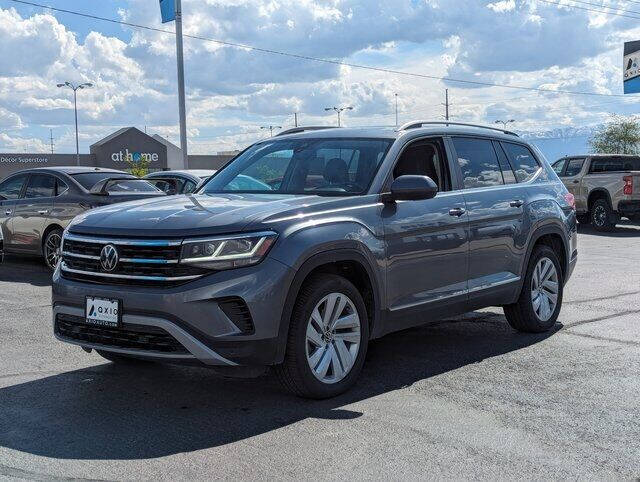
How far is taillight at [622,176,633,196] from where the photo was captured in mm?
19531

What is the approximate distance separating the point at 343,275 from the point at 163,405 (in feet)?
4.89

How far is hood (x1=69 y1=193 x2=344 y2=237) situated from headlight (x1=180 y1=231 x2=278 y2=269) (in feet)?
0.19

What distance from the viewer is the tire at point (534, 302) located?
7.26 meters

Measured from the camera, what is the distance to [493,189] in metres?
6.86

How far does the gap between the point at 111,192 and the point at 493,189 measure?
636cm

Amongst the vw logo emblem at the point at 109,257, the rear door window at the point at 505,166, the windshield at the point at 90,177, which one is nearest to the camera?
the vw logo emblem at the point at 109,257

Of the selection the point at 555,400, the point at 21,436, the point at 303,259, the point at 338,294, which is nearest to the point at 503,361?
the point at 555,400

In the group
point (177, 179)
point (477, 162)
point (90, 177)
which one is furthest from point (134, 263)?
point (177, 179)

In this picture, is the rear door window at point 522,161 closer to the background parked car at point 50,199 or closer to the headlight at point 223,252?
the headlight at point 223,252

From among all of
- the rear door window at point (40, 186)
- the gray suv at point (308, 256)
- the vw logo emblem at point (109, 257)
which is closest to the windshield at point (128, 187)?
the rear door window at point (40, 186)

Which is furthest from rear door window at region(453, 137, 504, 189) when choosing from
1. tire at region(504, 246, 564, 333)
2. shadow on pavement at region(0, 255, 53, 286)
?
shadow on pavement at region(0, 255, 53, 286)

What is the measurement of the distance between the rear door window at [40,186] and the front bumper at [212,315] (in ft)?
25.4

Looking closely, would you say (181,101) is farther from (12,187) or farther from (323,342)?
(323,342)

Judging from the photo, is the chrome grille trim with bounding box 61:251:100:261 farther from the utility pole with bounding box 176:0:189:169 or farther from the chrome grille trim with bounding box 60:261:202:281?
the utility pole with bounding box 176:0:189:169
